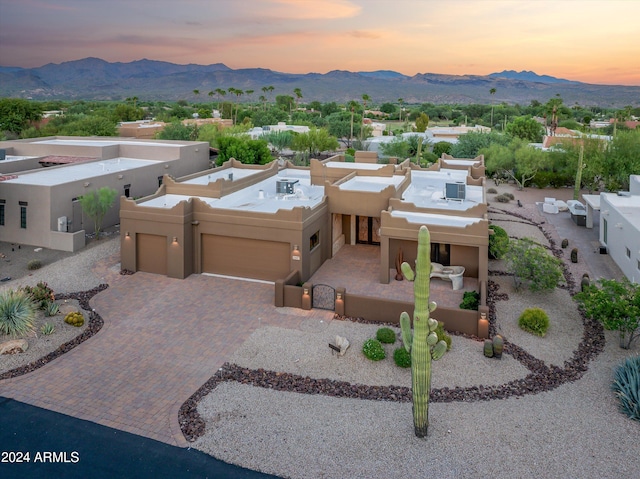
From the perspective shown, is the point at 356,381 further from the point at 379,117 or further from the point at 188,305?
the point at 379,117

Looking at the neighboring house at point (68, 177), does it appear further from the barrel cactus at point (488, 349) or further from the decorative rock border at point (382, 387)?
the barrel cactus at point (488, 349)

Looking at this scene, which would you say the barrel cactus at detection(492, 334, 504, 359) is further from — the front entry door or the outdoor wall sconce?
the front entry door

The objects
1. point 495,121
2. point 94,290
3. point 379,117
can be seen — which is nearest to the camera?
point 94,290

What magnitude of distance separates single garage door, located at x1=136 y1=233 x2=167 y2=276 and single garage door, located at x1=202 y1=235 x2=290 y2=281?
6.24 ft

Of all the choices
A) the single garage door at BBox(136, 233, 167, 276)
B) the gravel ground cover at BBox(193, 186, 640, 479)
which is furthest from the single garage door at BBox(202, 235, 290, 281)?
the gravel ground cover at BBox(193, 186, 640, 479)

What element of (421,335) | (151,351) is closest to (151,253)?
(151,351)

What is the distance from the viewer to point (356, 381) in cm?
1496

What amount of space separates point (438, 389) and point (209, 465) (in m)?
6.92

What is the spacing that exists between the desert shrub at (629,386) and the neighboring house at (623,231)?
9.52 metres

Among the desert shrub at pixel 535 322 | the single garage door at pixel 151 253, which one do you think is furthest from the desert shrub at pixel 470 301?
the single garage door at pixel 151 253

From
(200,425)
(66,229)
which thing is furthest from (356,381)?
(66,229)

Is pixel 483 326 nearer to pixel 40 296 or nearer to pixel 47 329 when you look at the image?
pixel 47 329

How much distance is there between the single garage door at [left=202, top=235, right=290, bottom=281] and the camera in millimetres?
23078

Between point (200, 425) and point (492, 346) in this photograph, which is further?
point (492, 346)
